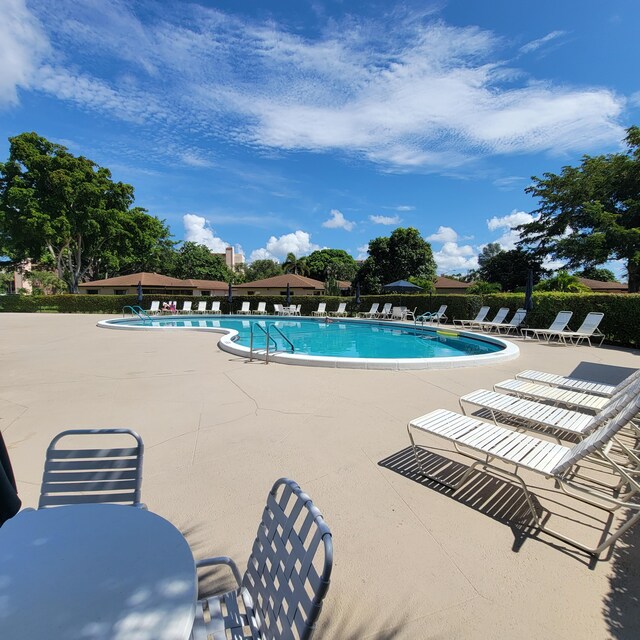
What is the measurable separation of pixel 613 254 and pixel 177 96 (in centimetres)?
2918

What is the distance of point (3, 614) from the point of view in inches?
39.1

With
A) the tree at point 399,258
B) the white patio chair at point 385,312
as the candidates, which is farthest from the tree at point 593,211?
the white patio chair at point 385,312

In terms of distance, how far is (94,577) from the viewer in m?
1.14

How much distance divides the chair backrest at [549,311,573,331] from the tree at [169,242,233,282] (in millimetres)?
46584

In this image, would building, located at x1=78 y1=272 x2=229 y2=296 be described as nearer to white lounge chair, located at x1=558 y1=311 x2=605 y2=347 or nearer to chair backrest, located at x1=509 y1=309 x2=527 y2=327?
chair backrest, located at x1=509 y1=309 x2=527 y2=327

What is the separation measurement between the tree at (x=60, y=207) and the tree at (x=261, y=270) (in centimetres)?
2711

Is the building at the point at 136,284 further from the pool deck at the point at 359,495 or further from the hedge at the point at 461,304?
the pool deck at the point at 359,495

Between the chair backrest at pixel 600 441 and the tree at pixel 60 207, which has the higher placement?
the tree at pixel 60 207

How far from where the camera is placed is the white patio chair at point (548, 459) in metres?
2.26

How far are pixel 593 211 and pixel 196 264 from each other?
149 ft

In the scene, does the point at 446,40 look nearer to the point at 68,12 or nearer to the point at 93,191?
the point at 68,12

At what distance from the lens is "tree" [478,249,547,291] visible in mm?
36469

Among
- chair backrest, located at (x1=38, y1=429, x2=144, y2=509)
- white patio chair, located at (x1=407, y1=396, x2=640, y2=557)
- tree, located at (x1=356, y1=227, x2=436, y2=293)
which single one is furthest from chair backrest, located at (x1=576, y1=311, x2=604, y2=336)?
tree, located at (x1=356, y1=227, x2=436, y2=293)

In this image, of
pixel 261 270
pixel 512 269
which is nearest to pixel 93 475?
pixel 512 269
